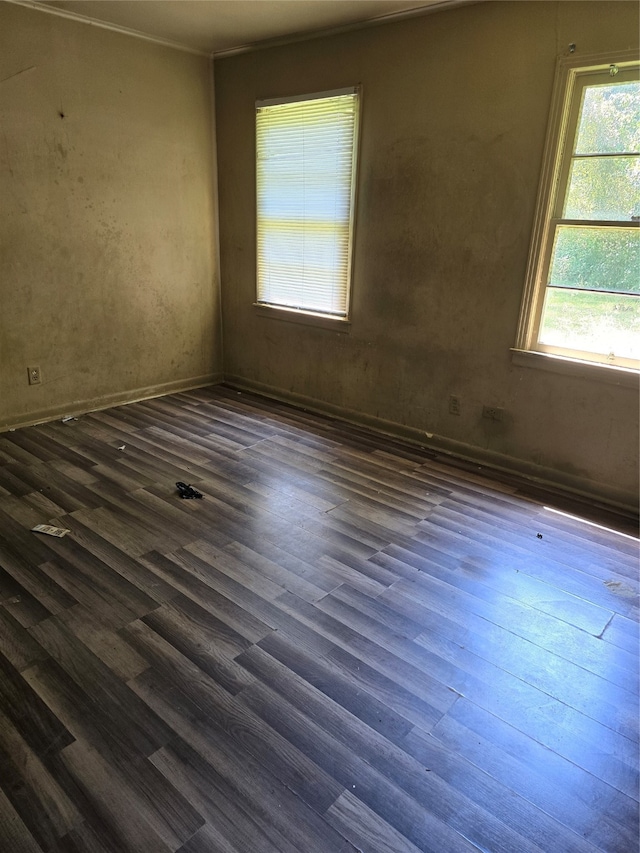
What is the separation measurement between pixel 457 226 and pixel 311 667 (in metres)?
2.80

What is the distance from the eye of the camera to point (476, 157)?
323 cm

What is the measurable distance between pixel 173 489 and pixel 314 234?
7.71ft

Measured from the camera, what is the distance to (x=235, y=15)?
3529 mm

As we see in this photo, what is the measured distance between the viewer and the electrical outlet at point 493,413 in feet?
11.4

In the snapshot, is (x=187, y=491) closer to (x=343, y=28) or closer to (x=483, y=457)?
(x=483, y=457)

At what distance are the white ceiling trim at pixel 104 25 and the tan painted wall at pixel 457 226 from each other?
14.0 inches

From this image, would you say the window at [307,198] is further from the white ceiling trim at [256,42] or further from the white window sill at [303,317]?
the white ceiling trim at [256,42]

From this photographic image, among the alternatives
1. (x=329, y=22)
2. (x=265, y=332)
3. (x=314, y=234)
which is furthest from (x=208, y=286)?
(x=329, y=22)

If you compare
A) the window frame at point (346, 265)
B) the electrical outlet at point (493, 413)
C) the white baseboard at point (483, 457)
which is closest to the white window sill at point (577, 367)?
the electrical outlet at point (493, 413)

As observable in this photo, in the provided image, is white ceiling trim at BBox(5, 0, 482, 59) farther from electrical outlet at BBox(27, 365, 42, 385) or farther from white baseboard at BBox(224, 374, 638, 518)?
white baseboard at BBox(224, 374, 638, 518)

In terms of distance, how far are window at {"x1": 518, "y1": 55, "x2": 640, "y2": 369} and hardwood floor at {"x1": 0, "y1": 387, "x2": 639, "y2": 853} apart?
1.03 metres

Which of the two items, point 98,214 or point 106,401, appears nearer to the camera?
point 98,214

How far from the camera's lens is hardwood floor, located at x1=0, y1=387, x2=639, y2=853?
1390 millimetres

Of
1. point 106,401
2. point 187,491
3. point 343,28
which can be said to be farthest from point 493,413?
point 106,401
